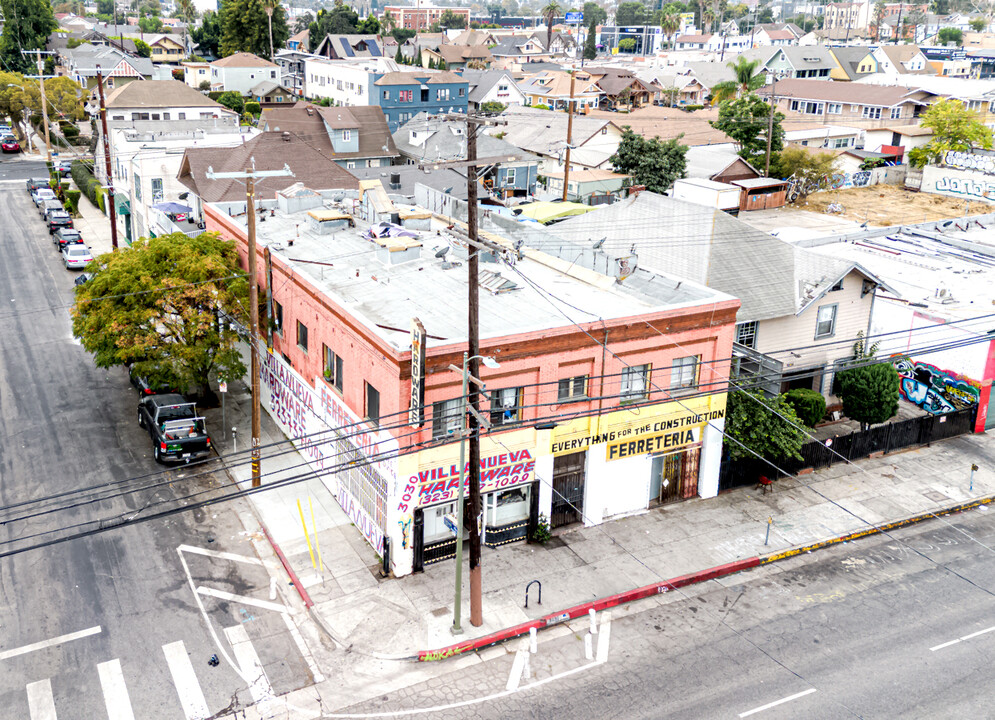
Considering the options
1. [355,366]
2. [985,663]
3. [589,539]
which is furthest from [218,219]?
[985,663]

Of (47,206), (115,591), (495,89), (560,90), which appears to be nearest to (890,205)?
(495,89)

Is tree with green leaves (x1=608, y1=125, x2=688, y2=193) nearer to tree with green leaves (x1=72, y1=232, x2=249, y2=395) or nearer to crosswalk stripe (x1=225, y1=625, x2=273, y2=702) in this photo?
tree with green leaves (x1=72, y1=232, x2=249, y2=395)

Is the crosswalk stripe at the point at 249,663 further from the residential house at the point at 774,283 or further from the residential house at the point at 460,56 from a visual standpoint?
the residential house at the point at 460,56

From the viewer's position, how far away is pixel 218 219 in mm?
37656

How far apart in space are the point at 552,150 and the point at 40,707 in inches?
2469

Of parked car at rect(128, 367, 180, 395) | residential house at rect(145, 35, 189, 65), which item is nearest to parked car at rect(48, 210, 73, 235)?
parked car at rect(128, 367, 180, 395)

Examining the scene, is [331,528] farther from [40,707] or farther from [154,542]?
[40,707]

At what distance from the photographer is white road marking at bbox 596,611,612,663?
874 inches

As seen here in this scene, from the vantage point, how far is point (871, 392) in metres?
33.6

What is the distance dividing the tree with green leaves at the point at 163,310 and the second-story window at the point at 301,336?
114 inches

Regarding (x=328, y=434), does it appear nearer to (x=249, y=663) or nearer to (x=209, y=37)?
(x=249, y=663)

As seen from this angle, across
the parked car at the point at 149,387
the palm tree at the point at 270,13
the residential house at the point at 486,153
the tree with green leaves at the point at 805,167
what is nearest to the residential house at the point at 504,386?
the parked car at the point at 149,387

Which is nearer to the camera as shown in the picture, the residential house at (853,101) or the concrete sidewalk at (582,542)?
the concrete sidewalk at (582,542)

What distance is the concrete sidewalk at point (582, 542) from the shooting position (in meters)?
23.5
